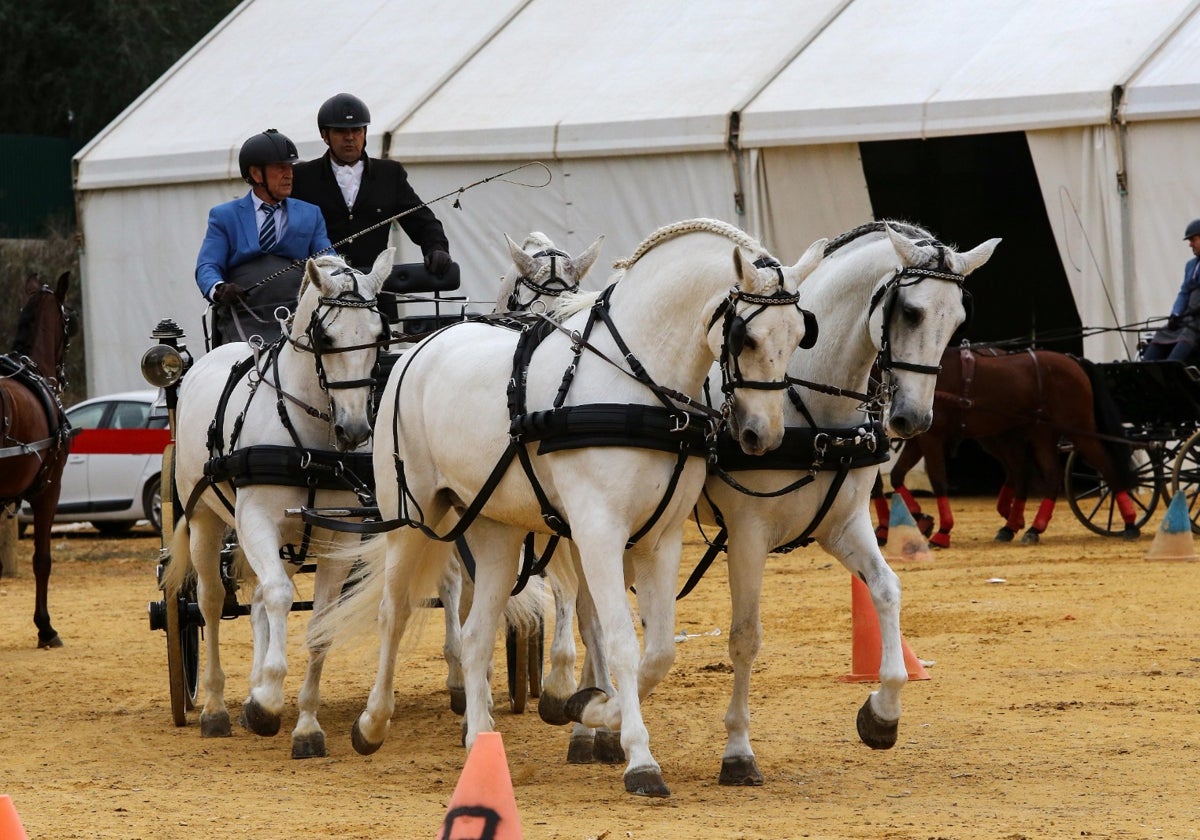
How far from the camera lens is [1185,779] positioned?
644cm

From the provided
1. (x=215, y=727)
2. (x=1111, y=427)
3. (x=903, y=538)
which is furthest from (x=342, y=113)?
(x=1111, y=427)

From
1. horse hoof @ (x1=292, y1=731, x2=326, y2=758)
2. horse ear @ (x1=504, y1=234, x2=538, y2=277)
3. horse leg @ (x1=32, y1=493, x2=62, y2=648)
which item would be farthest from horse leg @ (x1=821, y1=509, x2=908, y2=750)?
horse leg @ (x1=32, y1=493, x2=62, y2=648)

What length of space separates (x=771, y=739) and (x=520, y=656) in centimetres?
158

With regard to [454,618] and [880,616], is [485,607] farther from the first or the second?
[454,618]

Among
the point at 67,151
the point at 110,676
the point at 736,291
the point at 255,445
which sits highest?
the point at 67,151

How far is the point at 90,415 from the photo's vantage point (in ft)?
62.8

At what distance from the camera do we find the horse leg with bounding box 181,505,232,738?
8.29 m

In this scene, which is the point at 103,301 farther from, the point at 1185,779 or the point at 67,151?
the point at 1185,779

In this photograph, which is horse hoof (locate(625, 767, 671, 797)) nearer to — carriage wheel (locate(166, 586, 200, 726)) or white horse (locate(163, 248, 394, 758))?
white horse (locate(163, 248, 394, 758))

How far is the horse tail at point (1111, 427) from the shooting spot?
15000 millimetres

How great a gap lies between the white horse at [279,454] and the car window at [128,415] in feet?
35.3

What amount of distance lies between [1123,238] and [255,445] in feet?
36.3

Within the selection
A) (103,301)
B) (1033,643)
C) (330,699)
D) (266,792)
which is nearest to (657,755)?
(266,792)

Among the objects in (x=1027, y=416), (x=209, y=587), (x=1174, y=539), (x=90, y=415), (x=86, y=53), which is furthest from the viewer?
(x=86, y=53)
